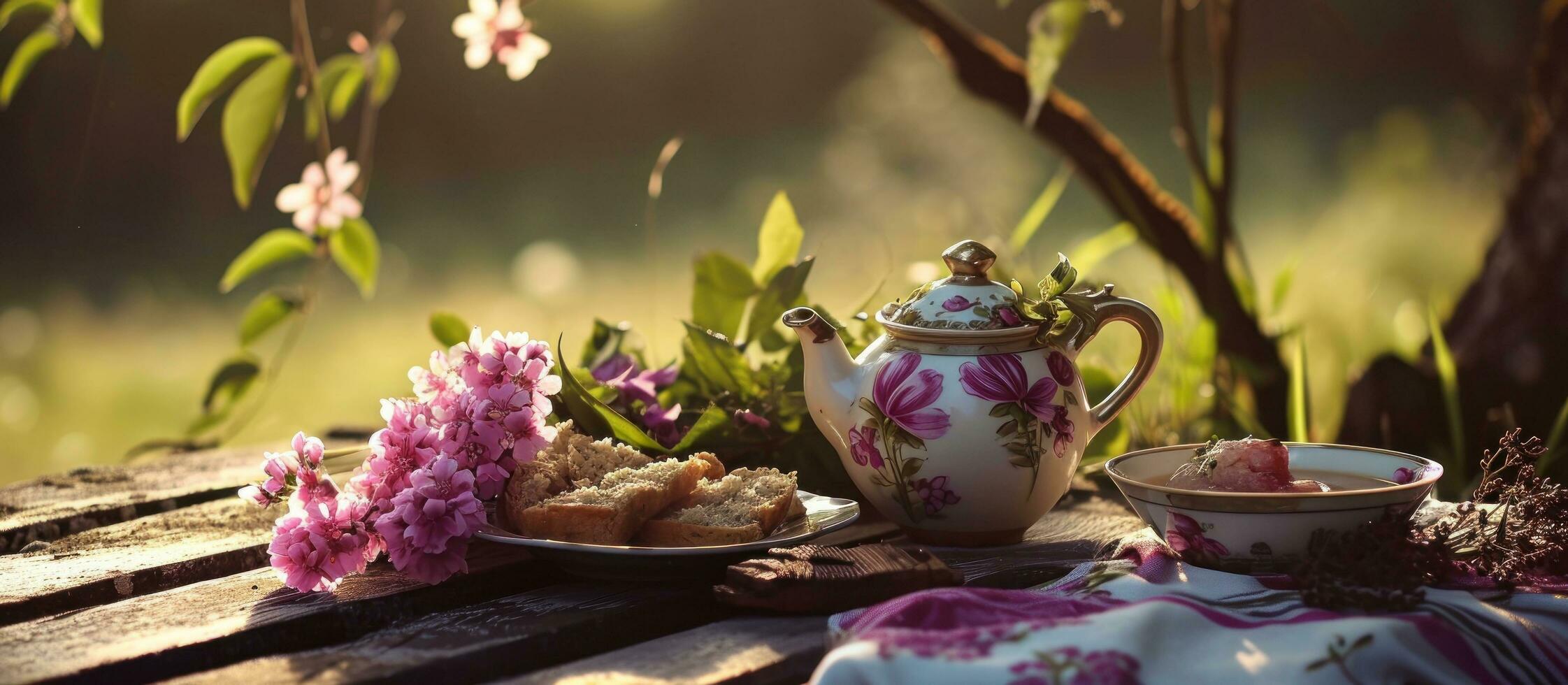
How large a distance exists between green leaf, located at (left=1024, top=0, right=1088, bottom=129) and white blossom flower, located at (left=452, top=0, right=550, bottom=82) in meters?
0.74

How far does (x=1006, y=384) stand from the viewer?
1.17m

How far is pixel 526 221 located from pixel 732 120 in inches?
26.1

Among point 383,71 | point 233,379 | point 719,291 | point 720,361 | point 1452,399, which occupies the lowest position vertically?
point 1452,399

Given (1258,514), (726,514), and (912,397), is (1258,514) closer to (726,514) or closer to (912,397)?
(912,397)

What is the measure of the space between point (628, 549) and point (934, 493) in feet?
1.03

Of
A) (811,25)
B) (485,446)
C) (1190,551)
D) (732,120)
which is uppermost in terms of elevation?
(811,25)

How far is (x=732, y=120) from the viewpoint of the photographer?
353cm

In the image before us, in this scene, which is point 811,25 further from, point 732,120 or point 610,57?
point 610,57

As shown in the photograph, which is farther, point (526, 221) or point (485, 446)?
point (526, 221)

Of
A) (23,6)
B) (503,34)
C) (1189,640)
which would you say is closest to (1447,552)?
(1189,640)

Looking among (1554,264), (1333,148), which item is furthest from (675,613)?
(1333,148)

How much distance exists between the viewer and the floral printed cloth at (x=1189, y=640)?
83 centimetres

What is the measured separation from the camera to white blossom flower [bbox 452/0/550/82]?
6.21 feet

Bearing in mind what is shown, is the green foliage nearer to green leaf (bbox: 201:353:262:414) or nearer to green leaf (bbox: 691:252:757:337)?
green leaf (bbox: 691:252:757:337)
